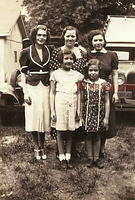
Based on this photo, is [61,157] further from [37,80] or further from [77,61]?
[77,61]

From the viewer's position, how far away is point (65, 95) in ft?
16.1

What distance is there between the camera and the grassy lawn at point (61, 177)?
421 centimetres

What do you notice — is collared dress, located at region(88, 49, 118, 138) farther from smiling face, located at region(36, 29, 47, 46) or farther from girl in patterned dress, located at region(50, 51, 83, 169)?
smiling face, located at region(36, 29, 47, 46)

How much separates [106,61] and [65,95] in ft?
2.31

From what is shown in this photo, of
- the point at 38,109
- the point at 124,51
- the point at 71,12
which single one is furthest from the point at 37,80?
the point at 71,12

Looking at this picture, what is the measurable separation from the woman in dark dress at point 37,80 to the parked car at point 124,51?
2.68m

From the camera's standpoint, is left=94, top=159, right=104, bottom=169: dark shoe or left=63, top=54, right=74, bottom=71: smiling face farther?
left=94, top=159, right=104, bottom=169: dark shoe

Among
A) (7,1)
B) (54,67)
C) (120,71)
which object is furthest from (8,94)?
(7,1)

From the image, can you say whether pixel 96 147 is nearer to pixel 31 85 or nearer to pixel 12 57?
pixel 31 85

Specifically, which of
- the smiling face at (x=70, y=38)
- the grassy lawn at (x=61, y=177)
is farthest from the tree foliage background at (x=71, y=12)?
the smiling face at (x=70, y=38)

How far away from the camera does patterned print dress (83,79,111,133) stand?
16.3 feet

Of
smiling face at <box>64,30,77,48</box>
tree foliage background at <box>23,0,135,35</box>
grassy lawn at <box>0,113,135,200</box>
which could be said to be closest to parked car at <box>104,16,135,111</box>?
grassy lawn at <box>0,113,135,200</box>

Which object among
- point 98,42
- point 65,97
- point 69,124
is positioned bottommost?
point 69,124

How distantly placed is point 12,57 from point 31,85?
19658 millimetres
